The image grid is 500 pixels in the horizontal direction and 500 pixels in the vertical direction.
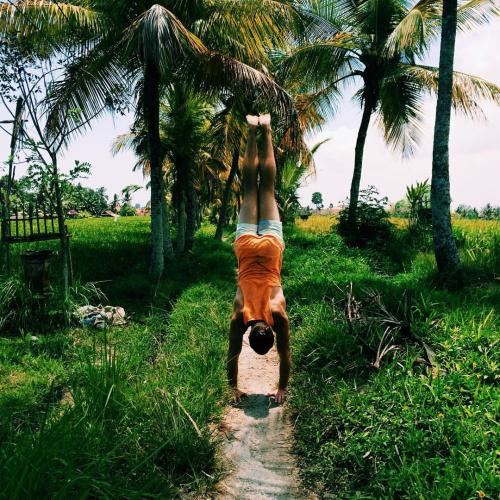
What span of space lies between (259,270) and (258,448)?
1.66 metres

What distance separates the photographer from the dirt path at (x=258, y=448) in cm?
306

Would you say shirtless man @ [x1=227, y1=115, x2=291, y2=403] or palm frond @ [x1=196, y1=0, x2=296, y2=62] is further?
palm frond @ [x1=196, y1=0, x2=296, y2=62]

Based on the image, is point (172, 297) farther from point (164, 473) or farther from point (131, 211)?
point (131, 211)

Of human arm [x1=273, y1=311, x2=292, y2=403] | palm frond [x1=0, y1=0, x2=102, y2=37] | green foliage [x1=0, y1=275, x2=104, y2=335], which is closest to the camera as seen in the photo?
human arm [x1=273, y1=311, x2=292, y2=403]

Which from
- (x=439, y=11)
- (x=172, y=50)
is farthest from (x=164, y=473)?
(x=439, y=11)

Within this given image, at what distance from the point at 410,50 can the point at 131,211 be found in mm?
45533

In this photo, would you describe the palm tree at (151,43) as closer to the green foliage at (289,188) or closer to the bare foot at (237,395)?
the bare foot at (237,395)

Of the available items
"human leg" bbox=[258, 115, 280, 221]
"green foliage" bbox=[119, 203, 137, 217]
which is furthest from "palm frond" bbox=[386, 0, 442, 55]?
"green foliage" bbox=[119, 203, 137, 217]

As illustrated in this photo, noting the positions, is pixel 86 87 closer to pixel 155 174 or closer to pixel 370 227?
pixel 155 174

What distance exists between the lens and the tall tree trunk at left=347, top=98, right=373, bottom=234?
13.6 m

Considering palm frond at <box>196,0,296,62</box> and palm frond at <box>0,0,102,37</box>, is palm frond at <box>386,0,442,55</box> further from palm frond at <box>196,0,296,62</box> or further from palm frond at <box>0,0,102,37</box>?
palm frond at <box>0,0,102,37</box>

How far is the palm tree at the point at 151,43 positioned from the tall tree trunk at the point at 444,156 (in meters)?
3.14

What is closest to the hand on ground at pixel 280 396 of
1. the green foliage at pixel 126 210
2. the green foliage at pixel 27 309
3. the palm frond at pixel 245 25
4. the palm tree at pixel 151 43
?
the green foliage at pixel 27 309

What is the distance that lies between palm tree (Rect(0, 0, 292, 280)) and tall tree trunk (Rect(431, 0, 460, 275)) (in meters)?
3.14
